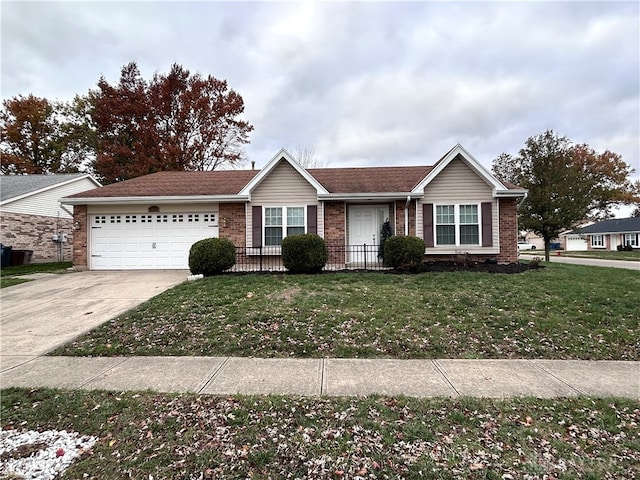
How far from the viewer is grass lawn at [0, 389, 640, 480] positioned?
2.47m

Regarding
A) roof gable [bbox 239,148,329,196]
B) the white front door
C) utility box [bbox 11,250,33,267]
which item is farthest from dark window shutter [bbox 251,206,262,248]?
utility box [bbox 11,250,33,267]

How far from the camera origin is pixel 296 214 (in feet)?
40.9

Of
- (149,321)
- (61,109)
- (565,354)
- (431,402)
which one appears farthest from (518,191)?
(61,109)

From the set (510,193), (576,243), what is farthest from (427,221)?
(576,243)

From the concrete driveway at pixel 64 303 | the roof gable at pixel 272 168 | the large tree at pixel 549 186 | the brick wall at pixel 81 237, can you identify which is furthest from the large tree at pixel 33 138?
the large tree at pixel 549 186

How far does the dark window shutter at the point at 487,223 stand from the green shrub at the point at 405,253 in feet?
10.2

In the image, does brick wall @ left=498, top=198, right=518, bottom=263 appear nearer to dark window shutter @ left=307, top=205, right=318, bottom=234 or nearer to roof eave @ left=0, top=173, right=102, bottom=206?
dark window shutter @ left=307, top=205, right=318, bottom=234

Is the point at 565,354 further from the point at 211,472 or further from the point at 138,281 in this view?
the point at 138,281

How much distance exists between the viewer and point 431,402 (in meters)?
3.47

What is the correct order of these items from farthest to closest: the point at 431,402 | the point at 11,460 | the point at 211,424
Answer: the point at 431,402 → the point at 211,424 → the point at 11,460

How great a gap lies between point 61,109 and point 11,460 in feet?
119

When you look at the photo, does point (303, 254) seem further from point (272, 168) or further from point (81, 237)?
point (81, 237)

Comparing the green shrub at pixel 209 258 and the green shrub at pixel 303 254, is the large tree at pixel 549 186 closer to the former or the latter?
the green shrub at pixel 303 254

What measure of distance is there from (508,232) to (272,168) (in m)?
9.23
